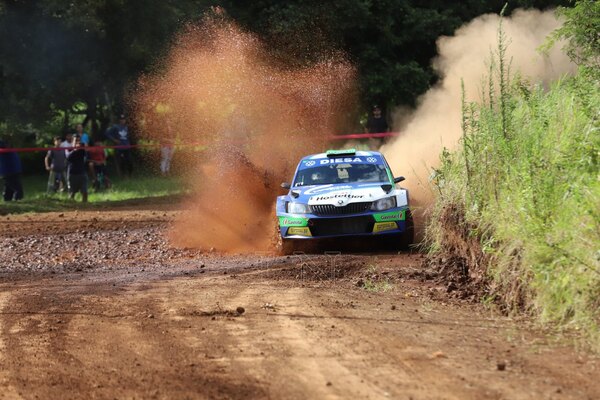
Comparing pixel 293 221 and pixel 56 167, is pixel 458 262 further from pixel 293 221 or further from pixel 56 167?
pixel 56 167

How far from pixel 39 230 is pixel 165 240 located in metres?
3.32

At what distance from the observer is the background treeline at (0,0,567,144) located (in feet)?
95.4

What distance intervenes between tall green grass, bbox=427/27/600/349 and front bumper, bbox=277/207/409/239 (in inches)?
70.2

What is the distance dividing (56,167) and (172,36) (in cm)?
517

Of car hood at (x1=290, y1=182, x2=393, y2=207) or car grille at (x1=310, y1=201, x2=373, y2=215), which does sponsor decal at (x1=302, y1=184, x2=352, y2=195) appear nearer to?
car hood at (x1=290, y1=182, x2=393, y2=207)

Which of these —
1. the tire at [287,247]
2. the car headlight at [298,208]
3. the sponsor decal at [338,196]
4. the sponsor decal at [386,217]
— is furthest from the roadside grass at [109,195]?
the sponsor decal at [386,217]

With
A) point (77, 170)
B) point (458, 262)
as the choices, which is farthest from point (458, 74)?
point (458, 262)

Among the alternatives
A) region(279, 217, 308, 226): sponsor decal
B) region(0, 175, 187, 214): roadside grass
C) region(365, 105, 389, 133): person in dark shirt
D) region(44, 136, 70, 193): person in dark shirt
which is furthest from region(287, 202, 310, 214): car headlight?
region(44, 136, 70, 193): person in dark shirt

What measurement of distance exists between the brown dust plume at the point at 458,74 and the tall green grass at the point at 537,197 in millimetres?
5334

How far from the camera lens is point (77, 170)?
25734mm

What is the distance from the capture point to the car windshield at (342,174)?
52.0 ft

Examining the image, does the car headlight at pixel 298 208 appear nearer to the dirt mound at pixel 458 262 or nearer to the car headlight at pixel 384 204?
the car headlight at pixel 384 204

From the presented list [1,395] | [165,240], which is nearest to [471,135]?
[1,395]

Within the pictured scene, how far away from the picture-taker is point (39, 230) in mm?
20188
